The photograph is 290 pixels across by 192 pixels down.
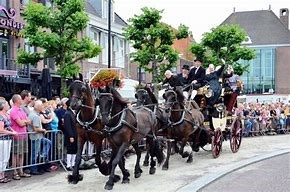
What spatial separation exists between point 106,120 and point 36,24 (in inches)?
517

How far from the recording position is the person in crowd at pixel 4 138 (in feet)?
33.6

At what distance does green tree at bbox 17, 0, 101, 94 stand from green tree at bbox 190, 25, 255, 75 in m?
11.4

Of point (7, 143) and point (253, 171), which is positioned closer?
point (7, 143)

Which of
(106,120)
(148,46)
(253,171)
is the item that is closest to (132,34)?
(148,46)

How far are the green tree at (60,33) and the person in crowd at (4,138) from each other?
10.8 metres

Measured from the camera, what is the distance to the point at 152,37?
998 inches

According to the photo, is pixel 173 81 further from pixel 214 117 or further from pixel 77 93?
pixel 77 93

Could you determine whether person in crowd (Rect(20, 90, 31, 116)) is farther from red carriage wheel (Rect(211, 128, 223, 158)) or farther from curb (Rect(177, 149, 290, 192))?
red carriage wheel (Rect(211, 128, 223, 158))

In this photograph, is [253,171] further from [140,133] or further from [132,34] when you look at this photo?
[132,34]

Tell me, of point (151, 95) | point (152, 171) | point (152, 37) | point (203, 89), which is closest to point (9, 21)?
point (152, 37)

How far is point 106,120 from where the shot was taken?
952 centimetres

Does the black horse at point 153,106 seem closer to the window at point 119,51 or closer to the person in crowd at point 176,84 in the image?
the person in crowd at point 176,84

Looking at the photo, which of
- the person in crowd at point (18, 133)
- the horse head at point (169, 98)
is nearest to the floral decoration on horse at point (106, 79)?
the person in crowd at point (18, 133)

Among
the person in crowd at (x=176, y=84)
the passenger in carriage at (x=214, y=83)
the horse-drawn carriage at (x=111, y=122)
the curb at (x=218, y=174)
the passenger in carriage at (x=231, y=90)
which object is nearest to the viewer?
the horse-drawn carriage at (x=111, y=122)
